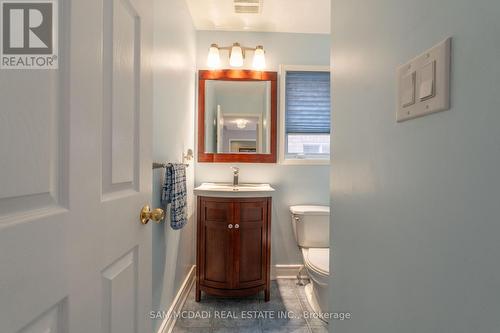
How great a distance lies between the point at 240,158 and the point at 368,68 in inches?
68.8

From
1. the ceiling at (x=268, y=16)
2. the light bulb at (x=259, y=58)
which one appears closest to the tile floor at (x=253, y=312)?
the light bulb at (x=259, y=58)

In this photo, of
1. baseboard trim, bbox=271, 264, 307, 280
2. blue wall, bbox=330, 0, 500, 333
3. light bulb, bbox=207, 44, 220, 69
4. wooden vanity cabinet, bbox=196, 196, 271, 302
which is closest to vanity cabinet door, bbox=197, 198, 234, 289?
wooden vanity cabinet, bbox=196, 196, 271, 302

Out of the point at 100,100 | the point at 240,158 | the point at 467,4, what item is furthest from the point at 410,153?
the point at 240,158

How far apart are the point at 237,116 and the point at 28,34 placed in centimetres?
196

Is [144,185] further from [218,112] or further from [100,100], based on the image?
[218,112]

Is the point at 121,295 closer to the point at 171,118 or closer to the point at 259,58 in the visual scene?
the point at 171,118

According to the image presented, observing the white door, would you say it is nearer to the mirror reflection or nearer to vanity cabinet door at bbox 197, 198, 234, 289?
vanity cabinet door at bbox 197, 198, 234, 289

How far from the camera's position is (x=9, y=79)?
16.3 inches

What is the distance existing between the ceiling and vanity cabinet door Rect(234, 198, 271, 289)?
152 cm

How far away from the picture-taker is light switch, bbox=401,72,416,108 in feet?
1.68

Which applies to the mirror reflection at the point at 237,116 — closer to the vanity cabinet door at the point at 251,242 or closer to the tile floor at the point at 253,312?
the vanity cabinet door at the point at 251,242

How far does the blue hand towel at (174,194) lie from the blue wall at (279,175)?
847 mm

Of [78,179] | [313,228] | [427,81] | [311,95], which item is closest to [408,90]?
[427,81]

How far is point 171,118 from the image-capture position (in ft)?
5.35
